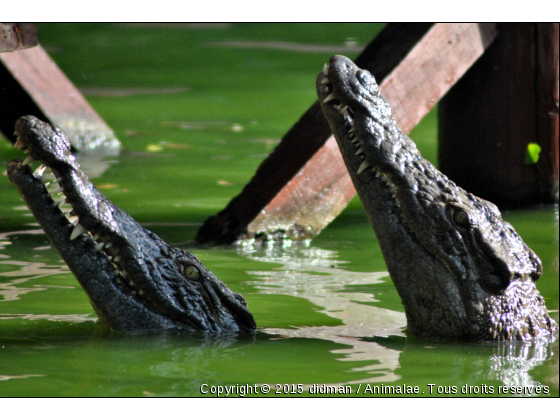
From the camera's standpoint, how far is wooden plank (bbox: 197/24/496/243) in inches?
239

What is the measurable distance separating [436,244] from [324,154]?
6.71ft

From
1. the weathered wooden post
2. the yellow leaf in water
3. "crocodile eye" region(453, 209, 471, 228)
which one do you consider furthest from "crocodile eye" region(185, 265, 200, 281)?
the yellow leaf in water

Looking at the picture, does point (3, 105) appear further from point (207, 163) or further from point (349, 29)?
point (349, 29)

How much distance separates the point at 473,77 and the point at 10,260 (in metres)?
3.84

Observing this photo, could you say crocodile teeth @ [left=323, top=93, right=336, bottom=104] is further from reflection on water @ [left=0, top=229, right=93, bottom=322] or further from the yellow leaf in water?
the yellow leaf in water

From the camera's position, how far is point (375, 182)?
429 cm

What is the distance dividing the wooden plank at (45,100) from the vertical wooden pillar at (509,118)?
139 inches

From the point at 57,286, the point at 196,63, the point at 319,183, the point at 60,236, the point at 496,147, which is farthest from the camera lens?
the point at 196,63

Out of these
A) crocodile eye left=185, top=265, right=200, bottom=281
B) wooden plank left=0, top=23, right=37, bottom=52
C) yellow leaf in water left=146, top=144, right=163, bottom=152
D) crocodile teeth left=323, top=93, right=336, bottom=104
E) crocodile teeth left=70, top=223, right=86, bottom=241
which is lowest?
crocodile eye left=185, top=265, right=200, bottom=281

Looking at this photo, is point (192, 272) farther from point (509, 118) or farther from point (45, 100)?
point (45, 100)

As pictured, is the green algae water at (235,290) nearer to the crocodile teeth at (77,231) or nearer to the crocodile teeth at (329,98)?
the crocodile teeth at (77,231)

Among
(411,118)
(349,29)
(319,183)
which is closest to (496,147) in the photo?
(411,118)

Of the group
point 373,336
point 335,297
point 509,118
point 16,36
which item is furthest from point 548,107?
point 16,36

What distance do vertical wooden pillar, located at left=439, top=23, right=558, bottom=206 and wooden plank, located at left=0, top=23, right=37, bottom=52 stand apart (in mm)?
3684
